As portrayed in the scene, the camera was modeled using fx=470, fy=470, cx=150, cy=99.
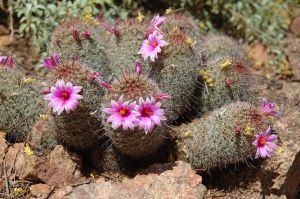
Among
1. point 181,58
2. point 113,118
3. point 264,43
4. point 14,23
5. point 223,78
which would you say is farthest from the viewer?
point 264,43

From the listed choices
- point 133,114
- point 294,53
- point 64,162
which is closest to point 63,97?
point 133,114

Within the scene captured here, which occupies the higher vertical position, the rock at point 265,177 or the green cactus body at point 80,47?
the green cactus body at point 80,47

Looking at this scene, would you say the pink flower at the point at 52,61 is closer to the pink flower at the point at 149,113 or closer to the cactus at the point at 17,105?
the cactus at the point at 17,105

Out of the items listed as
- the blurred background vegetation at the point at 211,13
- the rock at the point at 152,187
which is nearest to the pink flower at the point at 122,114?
the rock at the point at 152,187

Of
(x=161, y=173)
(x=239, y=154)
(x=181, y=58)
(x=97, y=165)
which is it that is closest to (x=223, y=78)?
(x=181, y=58)

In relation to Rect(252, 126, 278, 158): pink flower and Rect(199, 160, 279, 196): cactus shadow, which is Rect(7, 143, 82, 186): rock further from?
Rect(252, 126, 278, 158): pink flower

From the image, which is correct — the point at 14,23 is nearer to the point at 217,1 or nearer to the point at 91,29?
the point at 91,29

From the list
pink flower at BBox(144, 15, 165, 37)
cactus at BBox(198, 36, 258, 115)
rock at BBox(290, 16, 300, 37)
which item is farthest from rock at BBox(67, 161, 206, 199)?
rock at BBox(290, 16, 300, 37)
